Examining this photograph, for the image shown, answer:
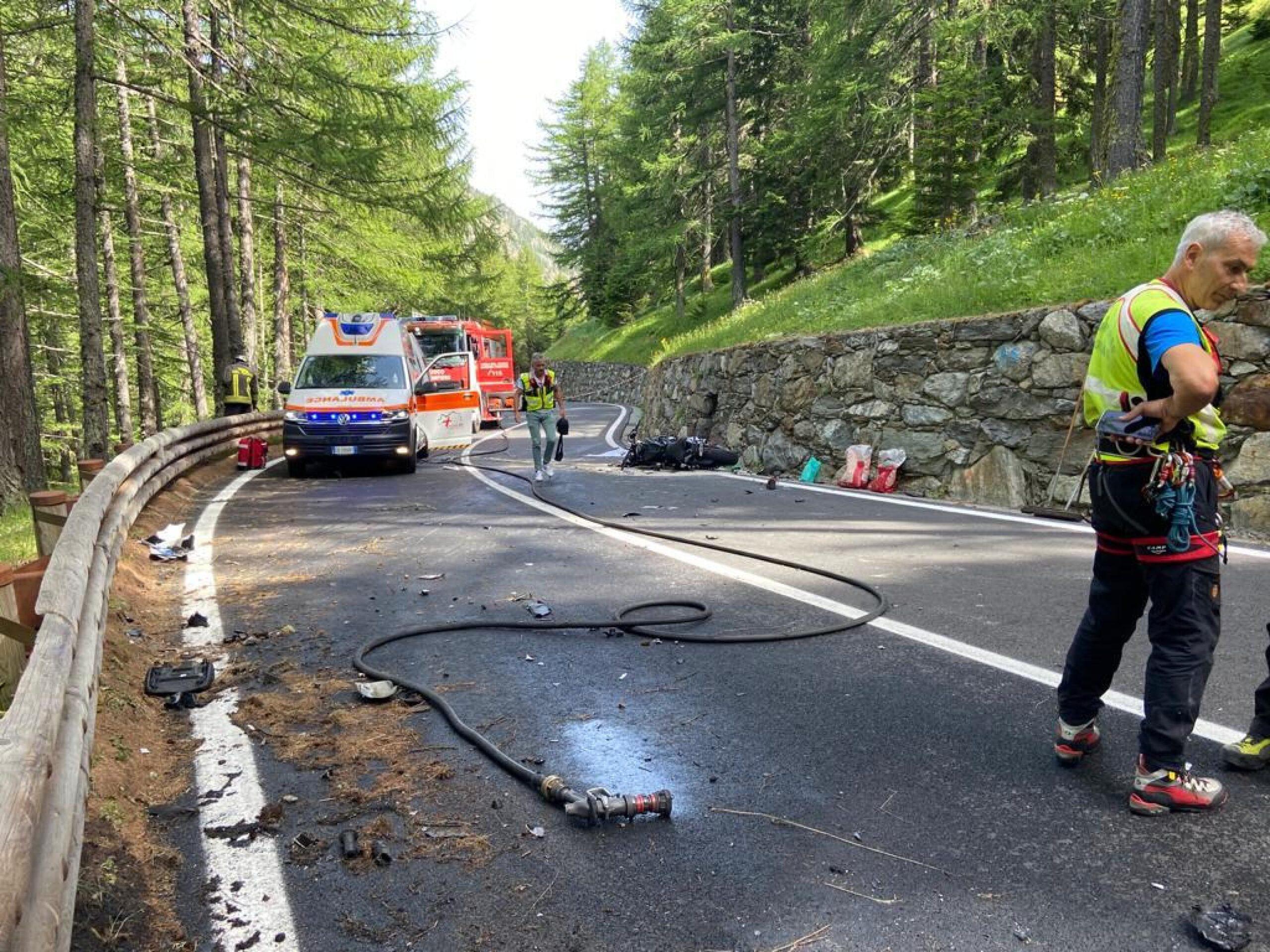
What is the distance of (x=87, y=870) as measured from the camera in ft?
8.45

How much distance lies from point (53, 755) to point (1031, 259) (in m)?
12.1

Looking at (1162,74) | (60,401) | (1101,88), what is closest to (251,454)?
(1101,88)

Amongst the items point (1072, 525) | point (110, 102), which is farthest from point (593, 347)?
point (1072, 525)

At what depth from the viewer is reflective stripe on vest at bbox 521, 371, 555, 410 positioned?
42.3ft

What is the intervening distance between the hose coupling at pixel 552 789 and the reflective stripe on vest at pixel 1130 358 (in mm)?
2407

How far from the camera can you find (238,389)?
17.1m

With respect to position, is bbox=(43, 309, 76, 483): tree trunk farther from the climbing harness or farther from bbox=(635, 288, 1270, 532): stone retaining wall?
the climbing harness

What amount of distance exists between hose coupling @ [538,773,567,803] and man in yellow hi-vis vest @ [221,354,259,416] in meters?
15.6

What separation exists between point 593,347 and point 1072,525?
45784 millimetres

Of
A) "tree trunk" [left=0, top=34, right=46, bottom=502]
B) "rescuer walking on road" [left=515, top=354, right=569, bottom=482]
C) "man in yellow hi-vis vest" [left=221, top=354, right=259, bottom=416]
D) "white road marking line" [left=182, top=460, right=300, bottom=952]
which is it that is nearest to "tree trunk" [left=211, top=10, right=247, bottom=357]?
"man in yellow hi-vis vest" [left=221, top=354, right=259, bottom=416]

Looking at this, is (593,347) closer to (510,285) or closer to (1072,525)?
(510,285)

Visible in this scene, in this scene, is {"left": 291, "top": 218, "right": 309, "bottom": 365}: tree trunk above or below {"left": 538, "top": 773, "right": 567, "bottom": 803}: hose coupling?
above

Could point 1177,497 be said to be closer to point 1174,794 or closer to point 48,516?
point 1174,794

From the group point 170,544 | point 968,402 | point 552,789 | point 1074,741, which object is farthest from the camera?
point 968,402
